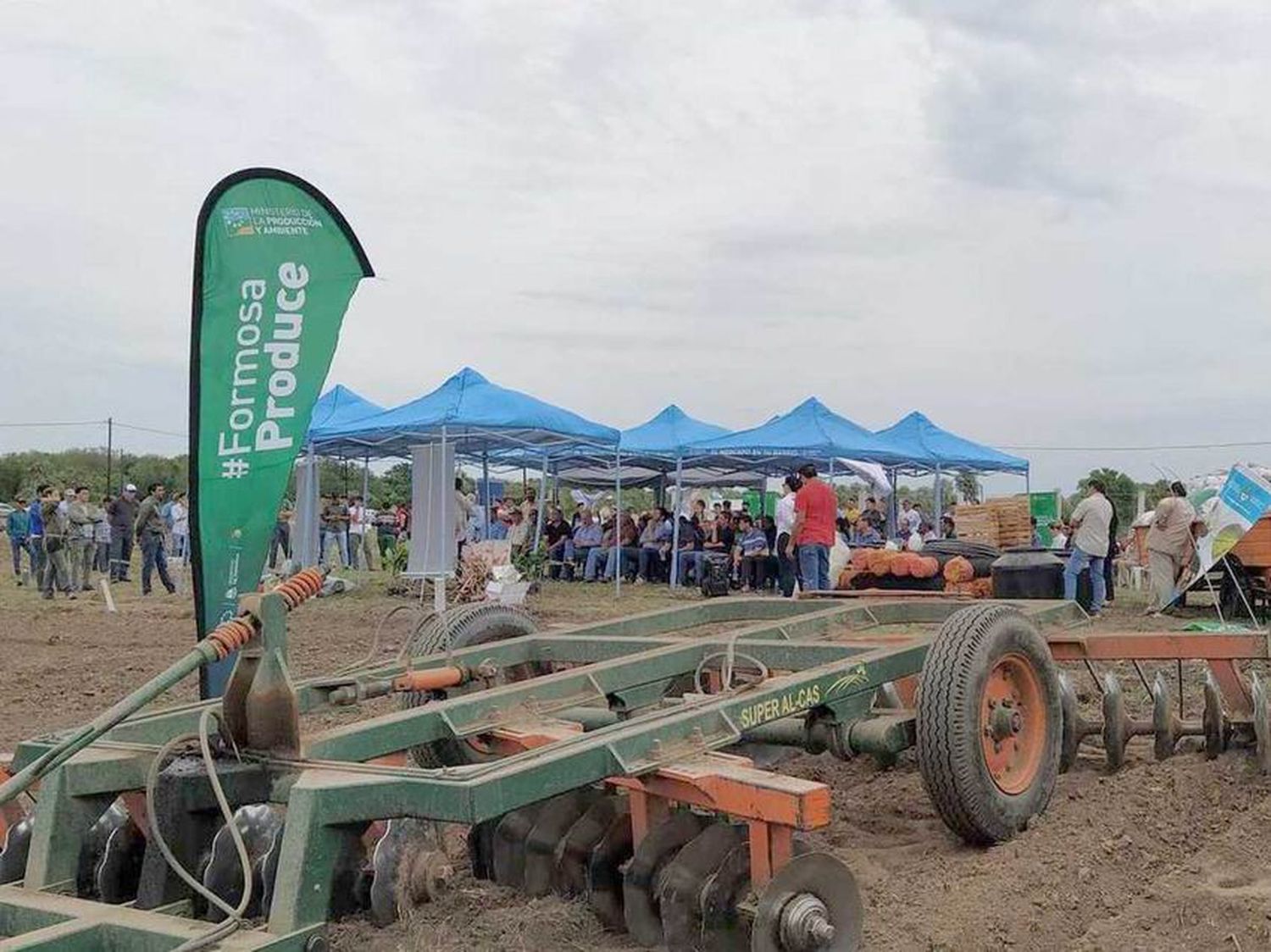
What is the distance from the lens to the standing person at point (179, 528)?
78.8ft

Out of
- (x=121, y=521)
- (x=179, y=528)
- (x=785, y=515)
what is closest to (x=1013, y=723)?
(x=785, y=515)

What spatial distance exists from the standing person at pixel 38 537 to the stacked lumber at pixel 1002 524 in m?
14.3

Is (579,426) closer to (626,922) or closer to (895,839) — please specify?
(895,839)

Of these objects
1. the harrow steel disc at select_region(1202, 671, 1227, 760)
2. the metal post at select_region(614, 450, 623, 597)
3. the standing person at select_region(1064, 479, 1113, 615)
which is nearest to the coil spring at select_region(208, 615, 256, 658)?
the harrow steel disc at select_region(1202, 671, 1227, 760)

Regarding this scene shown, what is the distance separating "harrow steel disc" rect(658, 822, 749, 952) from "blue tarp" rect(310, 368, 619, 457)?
13764mm

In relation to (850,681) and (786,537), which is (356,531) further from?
(850,681)

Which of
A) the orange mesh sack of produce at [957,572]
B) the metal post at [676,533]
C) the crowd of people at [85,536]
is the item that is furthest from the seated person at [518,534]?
the orange mesh sack of produce at [957,572]

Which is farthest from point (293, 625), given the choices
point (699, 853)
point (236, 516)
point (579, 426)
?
point (699, 853)

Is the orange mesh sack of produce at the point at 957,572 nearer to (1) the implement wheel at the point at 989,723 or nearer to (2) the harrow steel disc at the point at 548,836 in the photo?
(1) the implement wheel at the point at 989,723

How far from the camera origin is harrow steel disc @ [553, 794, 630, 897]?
4324 mm

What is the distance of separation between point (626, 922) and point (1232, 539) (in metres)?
11.4

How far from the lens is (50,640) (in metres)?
13.7

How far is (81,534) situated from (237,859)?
1863 cm

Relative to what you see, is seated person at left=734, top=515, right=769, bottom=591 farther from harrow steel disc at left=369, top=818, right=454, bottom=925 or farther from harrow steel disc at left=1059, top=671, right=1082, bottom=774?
harrow steel disc at left=369, top=818, right=454, bottom=925
